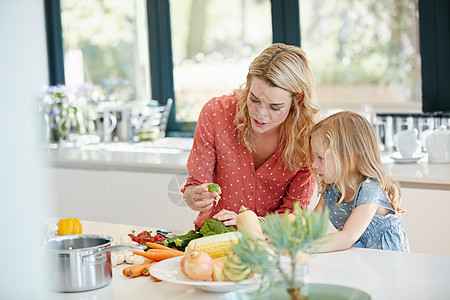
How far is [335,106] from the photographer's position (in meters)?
3.87

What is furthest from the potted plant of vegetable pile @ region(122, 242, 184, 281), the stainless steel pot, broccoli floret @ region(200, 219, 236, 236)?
broccoli floret @ region(200, 219, 236, 236)

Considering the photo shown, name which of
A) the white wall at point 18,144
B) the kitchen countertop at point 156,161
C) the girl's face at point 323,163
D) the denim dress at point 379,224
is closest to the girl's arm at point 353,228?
the denim dress at point 379,224

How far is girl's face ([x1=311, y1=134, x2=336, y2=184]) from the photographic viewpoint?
5.99 feet

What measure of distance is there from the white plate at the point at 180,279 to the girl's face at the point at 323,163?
56 centimetres

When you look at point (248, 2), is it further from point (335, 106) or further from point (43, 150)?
point (43, 150)

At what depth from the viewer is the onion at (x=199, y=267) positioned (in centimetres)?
129

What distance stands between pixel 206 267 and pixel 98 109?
126 inches

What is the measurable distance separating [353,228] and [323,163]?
25 centimetres

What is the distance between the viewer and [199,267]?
129cm

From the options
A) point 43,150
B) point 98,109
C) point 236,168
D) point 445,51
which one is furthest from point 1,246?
point 98,109

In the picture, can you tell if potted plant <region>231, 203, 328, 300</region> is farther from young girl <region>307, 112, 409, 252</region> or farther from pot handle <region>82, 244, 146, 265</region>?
young girl <region>307, 112, 409, 252</region>

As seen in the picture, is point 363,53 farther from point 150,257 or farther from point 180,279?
point 180,279

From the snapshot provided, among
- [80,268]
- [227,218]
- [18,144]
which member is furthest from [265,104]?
[18,144]

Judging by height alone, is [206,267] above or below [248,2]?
below
